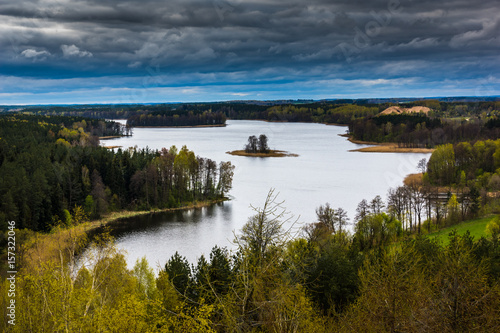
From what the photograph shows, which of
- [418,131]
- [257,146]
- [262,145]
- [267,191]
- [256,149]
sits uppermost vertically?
[418,131]

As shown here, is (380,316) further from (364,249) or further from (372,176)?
(372,176)

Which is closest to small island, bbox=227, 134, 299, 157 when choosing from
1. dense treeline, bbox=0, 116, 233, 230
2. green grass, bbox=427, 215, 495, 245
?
dense treeline, bbox=0, 116, 233, 230

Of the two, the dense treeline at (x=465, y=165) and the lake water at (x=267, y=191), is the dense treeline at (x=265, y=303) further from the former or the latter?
the dense treeline at (x=465, y=165)

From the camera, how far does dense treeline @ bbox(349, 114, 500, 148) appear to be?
93.6 m

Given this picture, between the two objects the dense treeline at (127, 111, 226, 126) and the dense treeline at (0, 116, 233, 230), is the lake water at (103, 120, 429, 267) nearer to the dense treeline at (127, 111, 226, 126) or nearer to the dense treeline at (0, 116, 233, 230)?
the dense treeline at (0, 116, 233, 230)

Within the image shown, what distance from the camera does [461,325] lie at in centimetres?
834

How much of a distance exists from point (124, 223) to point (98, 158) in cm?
1431

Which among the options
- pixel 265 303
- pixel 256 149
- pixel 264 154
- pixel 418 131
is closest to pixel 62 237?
pixel 265 303

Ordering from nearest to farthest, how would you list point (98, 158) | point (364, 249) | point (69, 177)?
point (364, 249) → point (69, 177) → point (98, 158)

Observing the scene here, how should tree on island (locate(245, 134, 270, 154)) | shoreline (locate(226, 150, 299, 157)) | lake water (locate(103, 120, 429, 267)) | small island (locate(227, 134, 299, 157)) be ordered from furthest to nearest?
tree on island (locate(245, 134, 270, 154)) < small island (locate(227, 134, 299, 157)) < shoreline (locate(226, 150, 299, 157)) < lake water (locate(103, 120, 429, 267))

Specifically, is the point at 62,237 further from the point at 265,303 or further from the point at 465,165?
the point at 465,165

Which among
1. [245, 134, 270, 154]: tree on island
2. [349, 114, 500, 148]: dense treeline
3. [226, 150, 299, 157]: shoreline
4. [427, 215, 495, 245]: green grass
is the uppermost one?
[349, 114, 500, 148]: dense treeline

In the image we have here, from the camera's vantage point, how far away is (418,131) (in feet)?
344

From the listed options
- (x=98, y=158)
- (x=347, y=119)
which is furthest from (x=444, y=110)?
(x=98, y=158)
